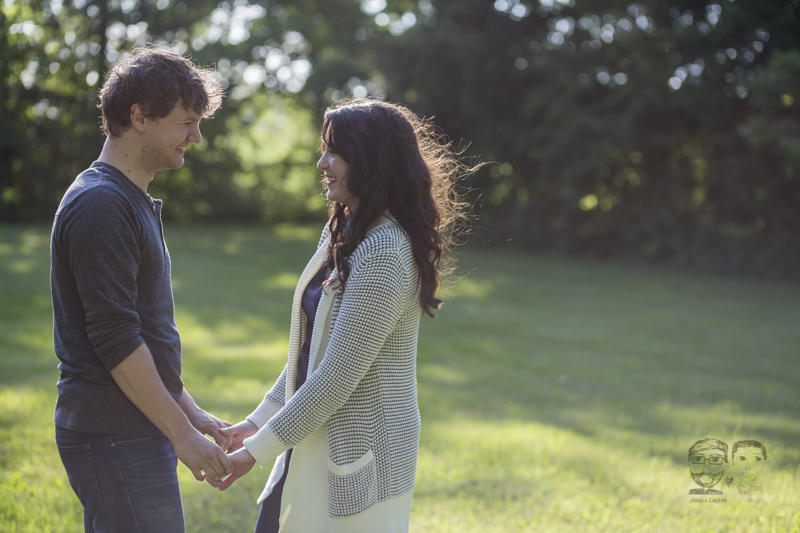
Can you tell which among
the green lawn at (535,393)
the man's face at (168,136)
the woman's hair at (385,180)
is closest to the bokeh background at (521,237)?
the green lawn at (535,393)

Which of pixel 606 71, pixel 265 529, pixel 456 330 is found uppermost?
pixel 606 71

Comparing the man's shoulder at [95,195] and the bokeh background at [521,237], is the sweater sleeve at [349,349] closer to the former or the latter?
the man's shoulder at [95,195]

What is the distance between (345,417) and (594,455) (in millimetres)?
3747

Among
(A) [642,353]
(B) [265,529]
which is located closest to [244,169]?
(A) [642,353]

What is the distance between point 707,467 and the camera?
504 centimetres

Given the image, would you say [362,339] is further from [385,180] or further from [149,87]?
[149,87]

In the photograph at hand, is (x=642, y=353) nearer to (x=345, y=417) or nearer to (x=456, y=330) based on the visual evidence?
(x=456, y=330)

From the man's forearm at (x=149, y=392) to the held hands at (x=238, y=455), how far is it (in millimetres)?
215

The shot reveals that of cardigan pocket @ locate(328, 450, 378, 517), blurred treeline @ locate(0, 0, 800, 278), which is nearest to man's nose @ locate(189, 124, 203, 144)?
cardigan pocket @ locate(328, 450, 378, 517)

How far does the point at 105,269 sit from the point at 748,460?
16.4ft

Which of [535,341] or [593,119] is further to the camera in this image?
[593,119]

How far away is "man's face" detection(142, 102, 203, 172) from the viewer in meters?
2.16

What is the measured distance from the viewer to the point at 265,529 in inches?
98.1

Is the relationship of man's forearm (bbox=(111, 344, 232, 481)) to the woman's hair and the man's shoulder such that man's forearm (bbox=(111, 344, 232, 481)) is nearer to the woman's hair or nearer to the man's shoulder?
the man's shoulder
